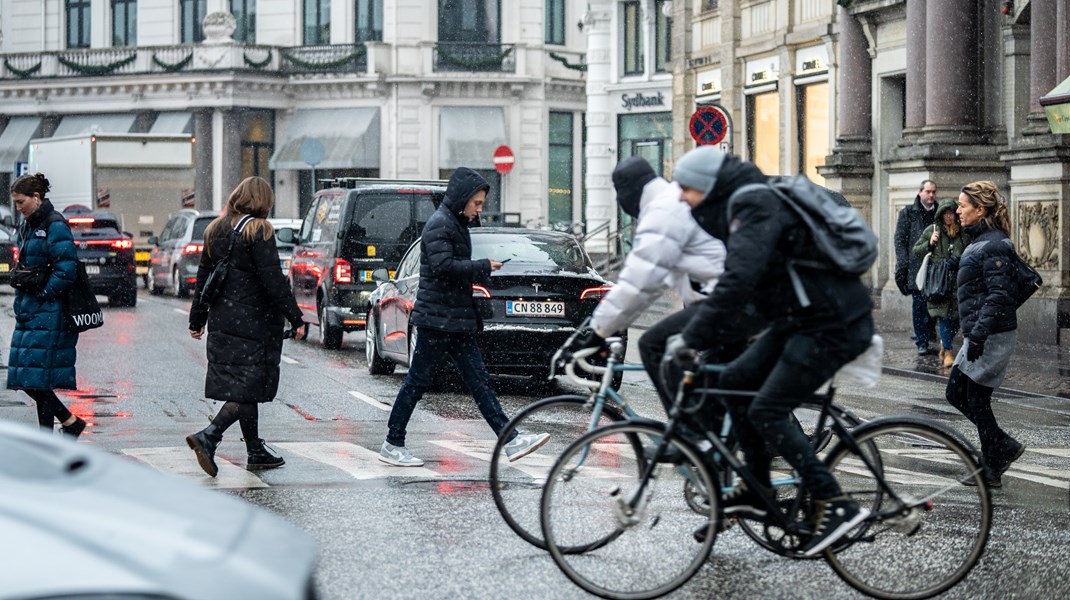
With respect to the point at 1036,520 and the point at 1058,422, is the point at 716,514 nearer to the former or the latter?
the point at 1036,520

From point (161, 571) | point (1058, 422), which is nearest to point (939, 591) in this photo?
point (161, 571)

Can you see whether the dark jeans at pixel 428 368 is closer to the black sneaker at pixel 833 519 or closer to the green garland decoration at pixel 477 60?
the black sneaker at pixel 833 519

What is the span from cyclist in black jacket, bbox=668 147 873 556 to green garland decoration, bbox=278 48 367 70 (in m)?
49.3

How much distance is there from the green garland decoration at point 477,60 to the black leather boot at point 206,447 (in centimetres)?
4558

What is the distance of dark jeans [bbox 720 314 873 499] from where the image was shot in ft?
21.8

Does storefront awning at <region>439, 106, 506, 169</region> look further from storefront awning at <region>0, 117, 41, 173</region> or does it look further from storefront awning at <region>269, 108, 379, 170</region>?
storefront awning at <region>0, 117, 41, 173</region>

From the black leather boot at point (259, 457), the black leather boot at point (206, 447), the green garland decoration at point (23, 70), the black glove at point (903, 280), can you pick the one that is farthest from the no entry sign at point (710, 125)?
the green garland decoration at point (23, 70)

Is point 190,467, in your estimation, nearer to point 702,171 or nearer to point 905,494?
point 702,171

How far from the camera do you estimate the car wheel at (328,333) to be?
20.7 metres

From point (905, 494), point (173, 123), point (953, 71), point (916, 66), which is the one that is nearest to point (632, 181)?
point (905, 494)

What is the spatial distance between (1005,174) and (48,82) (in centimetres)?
4361

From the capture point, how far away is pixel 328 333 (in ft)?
68.1

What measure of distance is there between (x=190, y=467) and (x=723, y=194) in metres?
4.40

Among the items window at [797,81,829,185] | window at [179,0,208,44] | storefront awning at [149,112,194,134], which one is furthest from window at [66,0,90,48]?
window at [797,81,829,185]
